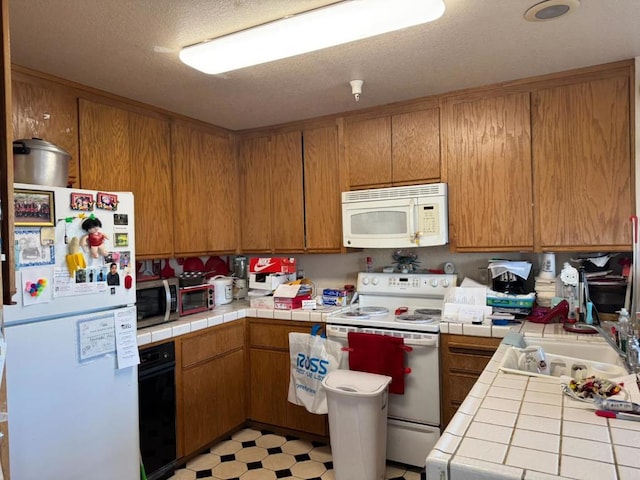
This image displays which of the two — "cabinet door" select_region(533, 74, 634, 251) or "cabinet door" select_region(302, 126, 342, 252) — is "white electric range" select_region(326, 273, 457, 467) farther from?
"cabinet door" select_region(533, 74, 634, 251)

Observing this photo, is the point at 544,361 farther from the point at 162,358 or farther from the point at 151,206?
the point at 151,206

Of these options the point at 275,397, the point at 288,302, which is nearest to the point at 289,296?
the point at 288,302

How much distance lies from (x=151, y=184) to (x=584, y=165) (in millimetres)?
2676

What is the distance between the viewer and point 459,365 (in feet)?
7.95

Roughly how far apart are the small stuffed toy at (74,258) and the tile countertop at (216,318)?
0.68 m

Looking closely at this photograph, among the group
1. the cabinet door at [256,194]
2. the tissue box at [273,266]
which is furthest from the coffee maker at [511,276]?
the cabinet door at [256,194]

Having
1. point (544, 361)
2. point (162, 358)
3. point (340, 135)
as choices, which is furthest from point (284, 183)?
point (544, 361)

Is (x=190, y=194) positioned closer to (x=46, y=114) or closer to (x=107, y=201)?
(x=46, y=114)

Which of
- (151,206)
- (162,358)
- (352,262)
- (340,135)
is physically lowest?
(162,358)

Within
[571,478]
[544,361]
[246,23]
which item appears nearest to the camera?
[571,478]

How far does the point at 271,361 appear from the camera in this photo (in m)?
3.04

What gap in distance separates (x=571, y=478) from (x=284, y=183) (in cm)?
282

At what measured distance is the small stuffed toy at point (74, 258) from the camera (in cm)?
178

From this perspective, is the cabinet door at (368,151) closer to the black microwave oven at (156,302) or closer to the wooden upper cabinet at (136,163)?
the wooden upper cabinet at (136,163)
